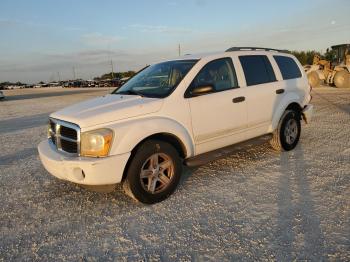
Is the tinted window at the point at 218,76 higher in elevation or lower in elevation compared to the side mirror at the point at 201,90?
higher

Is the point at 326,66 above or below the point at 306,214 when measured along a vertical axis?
above

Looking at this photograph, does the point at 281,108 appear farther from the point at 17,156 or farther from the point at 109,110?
the point at 17,156

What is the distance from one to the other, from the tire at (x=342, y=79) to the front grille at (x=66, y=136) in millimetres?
19814

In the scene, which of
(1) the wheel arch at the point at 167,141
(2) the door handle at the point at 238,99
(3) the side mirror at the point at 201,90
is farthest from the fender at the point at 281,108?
(1) the wheel arch at the point at 167,141

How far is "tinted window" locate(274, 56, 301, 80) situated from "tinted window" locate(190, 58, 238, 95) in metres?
1.41

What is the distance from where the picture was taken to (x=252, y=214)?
149 inches

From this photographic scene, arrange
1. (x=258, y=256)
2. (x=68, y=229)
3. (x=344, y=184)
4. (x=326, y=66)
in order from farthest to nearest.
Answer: (x=326, y=66) < (x=344, y=184) < (x=68, y=229) < (x=258, y=256)

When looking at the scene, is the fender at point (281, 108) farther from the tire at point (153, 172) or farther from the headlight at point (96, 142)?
the headlight at point (96, 142)

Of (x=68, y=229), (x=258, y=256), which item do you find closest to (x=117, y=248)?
(x=68, y=229)

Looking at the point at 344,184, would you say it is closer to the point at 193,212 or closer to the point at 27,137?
the point at 193,212

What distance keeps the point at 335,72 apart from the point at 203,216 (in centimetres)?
2049

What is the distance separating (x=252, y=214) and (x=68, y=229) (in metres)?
2.07

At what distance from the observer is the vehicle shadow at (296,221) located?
2.99 meters

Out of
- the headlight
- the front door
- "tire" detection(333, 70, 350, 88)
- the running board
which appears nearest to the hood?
the headlight
